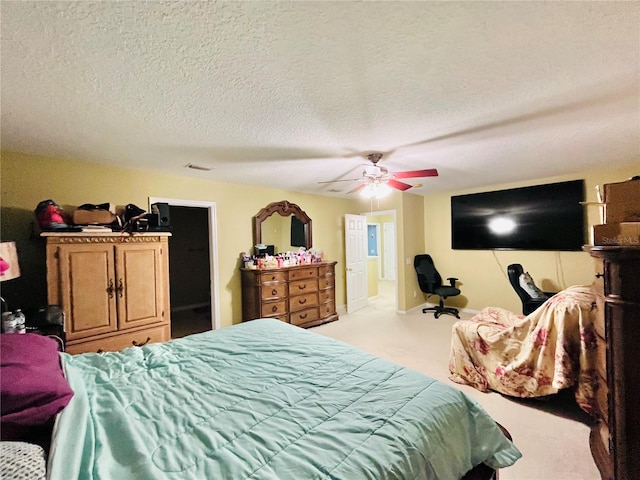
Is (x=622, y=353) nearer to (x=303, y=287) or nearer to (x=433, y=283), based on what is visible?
(x=303, y=287)

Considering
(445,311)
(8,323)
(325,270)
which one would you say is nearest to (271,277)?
(325,270)

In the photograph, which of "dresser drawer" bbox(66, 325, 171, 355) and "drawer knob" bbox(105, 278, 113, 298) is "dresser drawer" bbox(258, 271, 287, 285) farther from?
"drawer knob" bbox(105, 278, 113, 298)

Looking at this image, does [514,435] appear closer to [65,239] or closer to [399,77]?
[399,77]

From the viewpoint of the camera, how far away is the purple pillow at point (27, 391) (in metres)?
0.88

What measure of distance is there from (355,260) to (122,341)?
13.2 ft

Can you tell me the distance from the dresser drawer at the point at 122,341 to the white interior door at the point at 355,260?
11.2 feet

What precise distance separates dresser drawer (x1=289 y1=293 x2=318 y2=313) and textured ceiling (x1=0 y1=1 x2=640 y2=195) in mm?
2393

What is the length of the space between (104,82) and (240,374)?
1.76m

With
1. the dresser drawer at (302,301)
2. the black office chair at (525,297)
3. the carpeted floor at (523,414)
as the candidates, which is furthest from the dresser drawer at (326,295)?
the black office chair at (525,297)

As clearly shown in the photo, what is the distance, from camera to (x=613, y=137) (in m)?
2.42

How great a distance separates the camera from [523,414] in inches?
85.3

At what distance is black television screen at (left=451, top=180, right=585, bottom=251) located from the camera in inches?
154

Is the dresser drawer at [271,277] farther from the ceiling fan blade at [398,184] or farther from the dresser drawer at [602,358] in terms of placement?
the dresser drawer at [602,358]

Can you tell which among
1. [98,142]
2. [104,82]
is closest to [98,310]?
[98,142]
